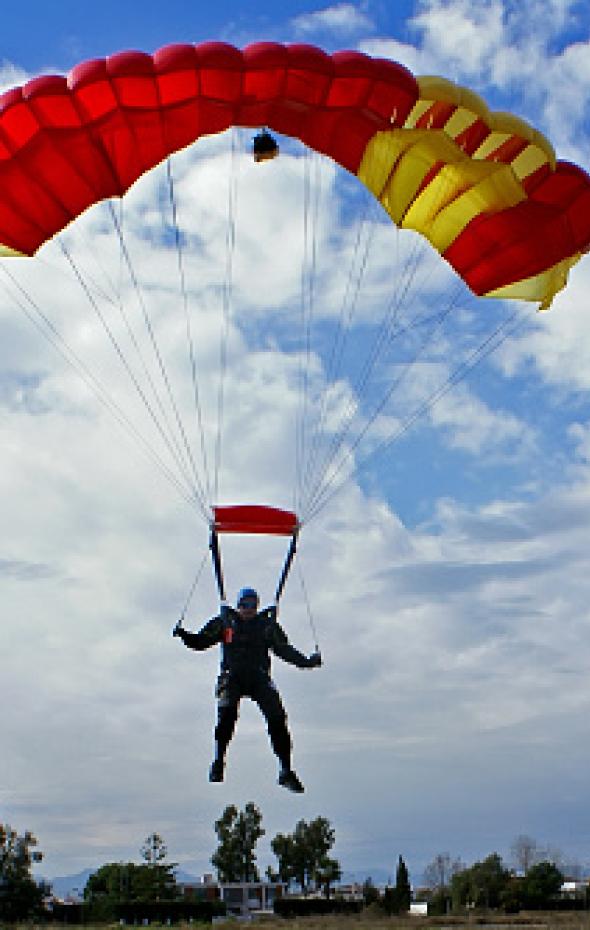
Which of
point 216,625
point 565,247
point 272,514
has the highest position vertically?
point 565,247

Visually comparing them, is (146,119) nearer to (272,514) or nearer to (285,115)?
(285,115)

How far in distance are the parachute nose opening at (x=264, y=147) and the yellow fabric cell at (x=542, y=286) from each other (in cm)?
345

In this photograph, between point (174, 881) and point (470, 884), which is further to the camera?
point (174, 881)

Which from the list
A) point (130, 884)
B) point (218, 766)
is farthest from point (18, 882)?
point (218, 766)

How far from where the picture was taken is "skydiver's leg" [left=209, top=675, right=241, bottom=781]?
15.2m

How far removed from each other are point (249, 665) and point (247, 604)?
63 centimetres

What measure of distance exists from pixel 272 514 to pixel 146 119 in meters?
4.30

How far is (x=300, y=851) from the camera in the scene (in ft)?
246

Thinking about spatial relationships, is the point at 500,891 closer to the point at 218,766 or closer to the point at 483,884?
the point at 483,884

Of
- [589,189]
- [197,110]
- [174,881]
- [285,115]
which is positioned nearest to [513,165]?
[589,189]

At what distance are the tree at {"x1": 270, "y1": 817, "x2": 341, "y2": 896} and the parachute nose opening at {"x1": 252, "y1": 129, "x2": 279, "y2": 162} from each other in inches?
2455

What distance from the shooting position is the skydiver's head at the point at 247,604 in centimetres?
1543

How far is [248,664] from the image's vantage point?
15.3 m

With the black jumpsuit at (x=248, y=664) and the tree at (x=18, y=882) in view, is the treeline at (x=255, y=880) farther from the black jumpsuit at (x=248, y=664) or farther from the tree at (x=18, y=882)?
the black jumpsuit at (x=248, y=664)
